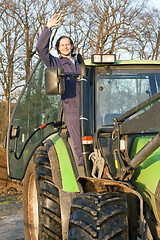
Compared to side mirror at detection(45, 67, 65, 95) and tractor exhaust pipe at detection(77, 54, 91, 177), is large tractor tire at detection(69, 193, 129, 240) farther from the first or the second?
side mirror at detection(45, 67, 65, 95)

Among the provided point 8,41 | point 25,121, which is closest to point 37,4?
point 8,41

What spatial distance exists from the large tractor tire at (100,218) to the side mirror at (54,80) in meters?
0.96

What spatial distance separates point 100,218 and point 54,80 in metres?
1.23

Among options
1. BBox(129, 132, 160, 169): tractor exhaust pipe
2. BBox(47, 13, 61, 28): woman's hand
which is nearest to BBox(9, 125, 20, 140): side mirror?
BBox(47, 13, 61, 28): woman's hand

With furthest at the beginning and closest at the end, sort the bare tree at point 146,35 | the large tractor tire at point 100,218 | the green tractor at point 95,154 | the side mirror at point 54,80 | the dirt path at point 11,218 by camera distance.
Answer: the bare tree at point 146,35 → the dirt path at point 11,218 → the side mirror at point 54,80 → the green tractor at point 95,154 → the large tractor tire at point 100,218

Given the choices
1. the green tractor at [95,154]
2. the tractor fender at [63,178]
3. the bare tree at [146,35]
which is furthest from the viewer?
the bare tree at [146,35]

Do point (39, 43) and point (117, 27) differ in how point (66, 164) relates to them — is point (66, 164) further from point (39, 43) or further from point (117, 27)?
point (117, 27)

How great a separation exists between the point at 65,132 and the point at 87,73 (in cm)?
73

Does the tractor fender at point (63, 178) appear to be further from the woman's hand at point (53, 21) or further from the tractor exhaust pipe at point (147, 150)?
the woman's hand at point (53, 21)

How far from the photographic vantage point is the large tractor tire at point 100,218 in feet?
7.98

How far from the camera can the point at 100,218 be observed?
2471 millimetres

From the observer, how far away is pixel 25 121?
4336mm

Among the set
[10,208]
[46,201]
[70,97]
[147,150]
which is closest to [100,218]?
[147,150]

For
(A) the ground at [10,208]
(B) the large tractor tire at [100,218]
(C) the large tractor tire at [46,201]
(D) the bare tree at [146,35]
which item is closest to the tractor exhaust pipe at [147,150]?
(B) the large tractor tire at [100,218]
